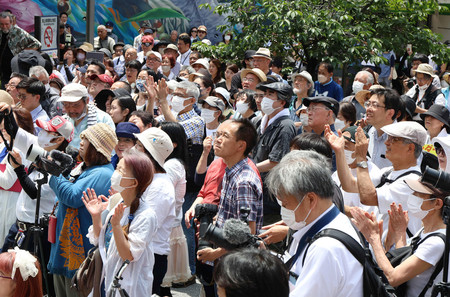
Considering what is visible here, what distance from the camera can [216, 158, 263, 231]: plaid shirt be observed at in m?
4.80

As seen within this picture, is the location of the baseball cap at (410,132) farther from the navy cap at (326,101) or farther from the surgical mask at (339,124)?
the surgical mask at (339,124)

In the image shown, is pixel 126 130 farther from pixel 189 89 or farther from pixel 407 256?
pixel 407 256

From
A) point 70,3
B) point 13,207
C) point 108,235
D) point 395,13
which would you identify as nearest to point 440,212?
point 108,235

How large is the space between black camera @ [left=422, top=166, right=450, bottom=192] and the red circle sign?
1051 centimetres

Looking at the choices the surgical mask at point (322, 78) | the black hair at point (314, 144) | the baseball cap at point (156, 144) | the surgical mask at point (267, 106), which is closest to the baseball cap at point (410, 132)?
the black hair at point (314, 144)

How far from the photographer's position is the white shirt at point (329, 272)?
303cm

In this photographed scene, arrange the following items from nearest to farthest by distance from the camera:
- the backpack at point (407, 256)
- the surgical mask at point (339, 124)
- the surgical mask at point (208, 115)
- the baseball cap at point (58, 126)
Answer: the backpack at point (407, 256) < the baseball cap at point (58, 126) < the surgical mask at point (208, 115) < the surgical mask at point (339, 124)

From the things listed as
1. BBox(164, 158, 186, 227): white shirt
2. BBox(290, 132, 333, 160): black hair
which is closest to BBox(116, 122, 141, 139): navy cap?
BBox(164, 158, 186, 227): white shirt

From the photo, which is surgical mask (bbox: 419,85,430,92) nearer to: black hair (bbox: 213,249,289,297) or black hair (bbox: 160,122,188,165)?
black hair (bbox: 160,122,188,165)

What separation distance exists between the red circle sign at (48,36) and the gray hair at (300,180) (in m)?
10.3

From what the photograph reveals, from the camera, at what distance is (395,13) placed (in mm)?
11711

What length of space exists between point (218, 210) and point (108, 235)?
93 centimetres

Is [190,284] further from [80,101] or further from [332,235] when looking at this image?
[332,235]

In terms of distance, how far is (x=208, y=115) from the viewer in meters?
7.59
